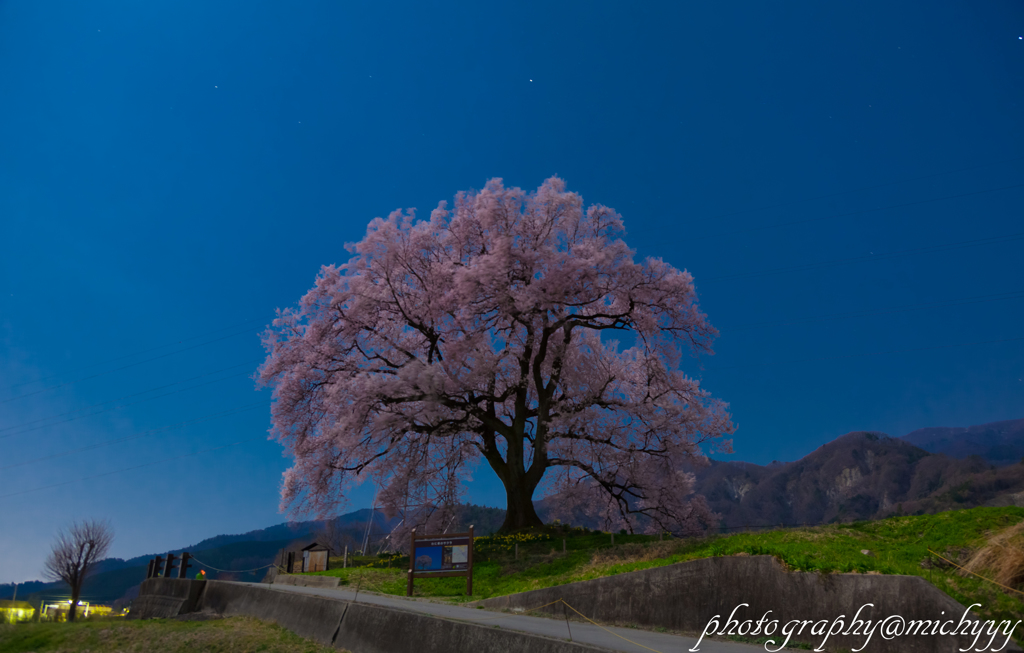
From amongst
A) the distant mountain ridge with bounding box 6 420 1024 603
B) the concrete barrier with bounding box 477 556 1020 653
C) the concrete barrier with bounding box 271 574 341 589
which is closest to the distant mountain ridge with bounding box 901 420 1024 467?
the distant mountain ridge with bounding box 6 420 1024 603

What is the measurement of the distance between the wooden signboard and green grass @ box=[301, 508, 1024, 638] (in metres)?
0.58

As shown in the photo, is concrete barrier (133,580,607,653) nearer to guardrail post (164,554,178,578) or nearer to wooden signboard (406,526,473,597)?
wooden signboard (406,526,473,597)

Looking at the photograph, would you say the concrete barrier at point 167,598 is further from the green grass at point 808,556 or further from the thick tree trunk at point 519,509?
the thick tree trunk at point 519,509

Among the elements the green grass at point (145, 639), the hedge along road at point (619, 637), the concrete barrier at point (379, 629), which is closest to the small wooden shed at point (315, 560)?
the concrete barrier at point (379, 629)

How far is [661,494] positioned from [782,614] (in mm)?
17188

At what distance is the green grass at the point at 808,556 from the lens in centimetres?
707

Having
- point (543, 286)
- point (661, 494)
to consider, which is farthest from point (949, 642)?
point (661, 494)

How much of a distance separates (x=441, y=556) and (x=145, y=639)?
635 cm

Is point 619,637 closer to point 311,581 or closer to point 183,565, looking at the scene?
point 311,581

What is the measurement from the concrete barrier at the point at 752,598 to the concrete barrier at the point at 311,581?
8494mm

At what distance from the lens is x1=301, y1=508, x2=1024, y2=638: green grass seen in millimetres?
7070

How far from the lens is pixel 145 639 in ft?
32.0

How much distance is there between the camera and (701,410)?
23500mm

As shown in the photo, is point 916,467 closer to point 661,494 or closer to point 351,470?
point 661,494
